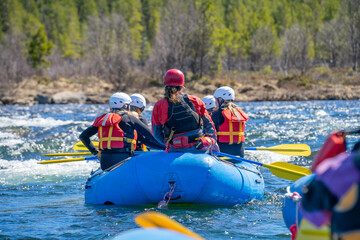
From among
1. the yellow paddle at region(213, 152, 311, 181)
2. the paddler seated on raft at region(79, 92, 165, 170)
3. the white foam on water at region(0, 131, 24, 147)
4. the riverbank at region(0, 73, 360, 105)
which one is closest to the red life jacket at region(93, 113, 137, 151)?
the paddler seated on raft at region(79, 92, 165, 170)

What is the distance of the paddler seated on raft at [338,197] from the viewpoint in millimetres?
1906

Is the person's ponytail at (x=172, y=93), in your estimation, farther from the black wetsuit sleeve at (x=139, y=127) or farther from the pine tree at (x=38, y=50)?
the pine tree at (x=38, y=50)

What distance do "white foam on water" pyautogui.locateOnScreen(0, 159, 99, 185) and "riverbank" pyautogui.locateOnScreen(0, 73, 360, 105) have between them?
21.0 meters

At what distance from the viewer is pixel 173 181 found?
Result: 528 centimetres

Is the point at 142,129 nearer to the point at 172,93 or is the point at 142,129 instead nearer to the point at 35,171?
the point at 172,93

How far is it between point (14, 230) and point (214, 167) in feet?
7.40

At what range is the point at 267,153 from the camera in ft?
36.6

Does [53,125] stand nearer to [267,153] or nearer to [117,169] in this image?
[267,153]

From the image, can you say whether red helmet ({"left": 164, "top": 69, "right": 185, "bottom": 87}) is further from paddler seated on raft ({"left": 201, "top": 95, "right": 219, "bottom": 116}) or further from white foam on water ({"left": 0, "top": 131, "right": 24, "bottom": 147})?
white foam on water ({"left": 0, "top": 131, "right": 24, "bottom": 147})

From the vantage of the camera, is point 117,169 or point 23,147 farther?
point 23,147

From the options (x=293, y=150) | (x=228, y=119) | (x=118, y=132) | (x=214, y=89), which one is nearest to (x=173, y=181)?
(x=118, y=132)

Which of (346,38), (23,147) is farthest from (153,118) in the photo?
(346,38)

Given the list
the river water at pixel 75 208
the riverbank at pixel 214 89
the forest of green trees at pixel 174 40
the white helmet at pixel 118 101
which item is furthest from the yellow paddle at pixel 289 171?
the forest of green trees at pixel 174 40

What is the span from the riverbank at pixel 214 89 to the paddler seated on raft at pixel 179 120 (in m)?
25.5
